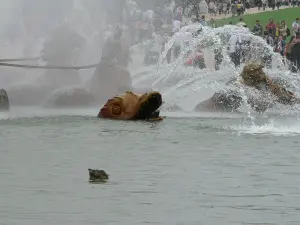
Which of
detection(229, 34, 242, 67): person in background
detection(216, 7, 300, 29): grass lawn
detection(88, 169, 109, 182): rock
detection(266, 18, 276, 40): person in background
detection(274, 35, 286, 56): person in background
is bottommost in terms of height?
detection(216, 7, 300, 29): grass lawn

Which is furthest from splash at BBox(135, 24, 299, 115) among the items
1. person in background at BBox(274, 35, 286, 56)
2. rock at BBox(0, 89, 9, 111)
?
person in background at BBox(274, 35, 286, 56)

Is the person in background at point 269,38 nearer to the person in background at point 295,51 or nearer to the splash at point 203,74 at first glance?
the person in background at point 295,51

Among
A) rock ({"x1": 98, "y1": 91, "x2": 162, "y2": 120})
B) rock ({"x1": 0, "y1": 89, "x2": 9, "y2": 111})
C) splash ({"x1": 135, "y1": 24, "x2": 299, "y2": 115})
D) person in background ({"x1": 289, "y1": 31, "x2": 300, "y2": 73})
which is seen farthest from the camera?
person in background ({"x1": 289, "y1": 31, "x2": 300, "y2": 73})

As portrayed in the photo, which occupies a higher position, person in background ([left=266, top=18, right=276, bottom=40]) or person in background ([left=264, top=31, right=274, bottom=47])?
person in background ([left=266, top=18, right=276, bottom=40])

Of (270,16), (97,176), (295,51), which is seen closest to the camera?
(97,176)

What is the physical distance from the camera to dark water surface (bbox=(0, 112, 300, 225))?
11891 mm

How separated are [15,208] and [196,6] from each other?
195ft

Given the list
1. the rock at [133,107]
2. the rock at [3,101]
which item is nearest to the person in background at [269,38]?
the rock at [3,101]

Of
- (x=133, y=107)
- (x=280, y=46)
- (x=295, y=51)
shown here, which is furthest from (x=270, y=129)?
(x=280, y=46)

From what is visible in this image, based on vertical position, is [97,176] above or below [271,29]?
above

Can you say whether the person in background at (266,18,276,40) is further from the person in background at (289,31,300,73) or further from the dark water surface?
the dark water surface

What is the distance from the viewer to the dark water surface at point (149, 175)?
11.9 metres

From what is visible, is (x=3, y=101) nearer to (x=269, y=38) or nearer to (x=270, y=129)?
(x=270, y=129)

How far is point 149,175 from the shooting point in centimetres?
1488
